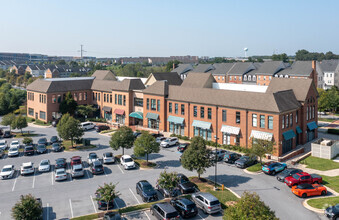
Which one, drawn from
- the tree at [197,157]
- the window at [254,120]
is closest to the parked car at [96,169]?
the tree at [197,157]

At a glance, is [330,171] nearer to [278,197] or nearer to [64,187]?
[278,197]

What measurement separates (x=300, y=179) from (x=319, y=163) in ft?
35.8

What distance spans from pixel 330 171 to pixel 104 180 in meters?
28.8

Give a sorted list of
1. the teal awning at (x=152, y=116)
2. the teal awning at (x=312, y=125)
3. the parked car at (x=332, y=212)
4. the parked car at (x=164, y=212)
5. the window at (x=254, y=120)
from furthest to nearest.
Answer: the teal awning at (x=152, y=116) → the teal awning at (x=312, y=125) → the window at (x=254, y=120) → the parked car at (x=332, y=212) → the parked car at (x=164, y=212)

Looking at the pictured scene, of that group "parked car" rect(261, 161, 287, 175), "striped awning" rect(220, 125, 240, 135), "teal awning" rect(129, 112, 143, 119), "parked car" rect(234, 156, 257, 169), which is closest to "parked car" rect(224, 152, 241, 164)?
"parked car" rect(234, 156, 257, 169)

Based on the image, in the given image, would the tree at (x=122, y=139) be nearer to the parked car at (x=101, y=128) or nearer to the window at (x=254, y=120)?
the window at (x=254, y=120)

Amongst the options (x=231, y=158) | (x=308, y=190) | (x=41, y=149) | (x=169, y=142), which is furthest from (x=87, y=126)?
(x=308, y=190)

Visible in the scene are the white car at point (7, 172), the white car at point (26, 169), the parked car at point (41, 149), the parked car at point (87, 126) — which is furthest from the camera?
the parked car at point (87, 126)

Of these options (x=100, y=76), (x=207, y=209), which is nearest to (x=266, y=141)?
(x=207, y=209)

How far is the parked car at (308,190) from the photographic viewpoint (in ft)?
106

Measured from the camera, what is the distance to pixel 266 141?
42500 mm

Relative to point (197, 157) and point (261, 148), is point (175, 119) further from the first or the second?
point (197, 157)

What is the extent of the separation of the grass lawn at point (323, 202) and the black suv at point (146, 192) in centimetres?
1524

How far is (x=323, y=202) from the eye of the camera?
3067 cm
